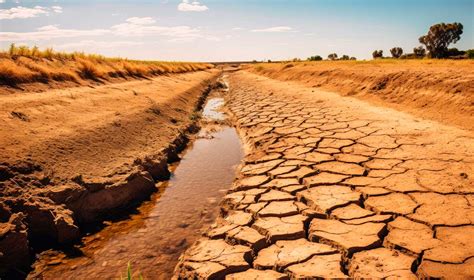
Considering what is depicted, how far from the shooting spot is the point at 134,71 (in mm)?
12484

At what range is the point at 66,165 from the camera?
10.2 feet

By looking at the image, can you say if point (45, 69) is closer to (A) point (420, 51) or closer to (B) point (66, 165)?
(B) point (66, 165)

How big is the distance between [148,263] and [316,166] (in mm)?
1870

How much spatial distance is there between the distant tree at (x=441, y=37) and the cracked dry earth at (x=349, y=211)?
2731 cm

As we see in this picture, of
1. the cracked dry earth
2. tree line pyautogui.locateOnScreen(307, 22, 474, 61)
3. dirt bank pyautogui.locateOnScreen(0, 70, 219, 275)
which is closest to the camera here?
the cracked dry earth

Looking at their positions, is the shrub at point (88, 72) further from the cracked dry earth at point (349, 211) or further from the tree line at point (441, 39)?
the tree line at point (441, 39)

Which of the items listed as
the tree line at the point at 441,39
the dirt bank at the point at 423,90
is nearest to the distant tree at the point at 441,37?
the tree line at the point at 441,39

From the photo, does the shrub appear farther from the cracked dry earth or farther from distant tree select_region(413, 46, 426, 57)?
distant tree select_region(413, 46, 426, 57)

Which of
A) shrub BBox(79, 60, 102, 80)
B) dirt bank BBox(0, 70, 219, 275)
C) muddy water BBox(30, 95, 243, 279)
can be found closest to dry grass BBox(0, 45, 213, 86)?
shrub BBox(79, 60, 102, 80)

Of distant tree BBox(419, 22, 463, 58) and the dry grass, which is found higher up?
distant tree BBox(419, 22, 463, 58)

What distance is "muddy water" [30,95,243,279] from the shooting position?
2213 millimetres

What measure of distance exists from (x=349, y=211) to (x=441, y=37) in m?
31.1

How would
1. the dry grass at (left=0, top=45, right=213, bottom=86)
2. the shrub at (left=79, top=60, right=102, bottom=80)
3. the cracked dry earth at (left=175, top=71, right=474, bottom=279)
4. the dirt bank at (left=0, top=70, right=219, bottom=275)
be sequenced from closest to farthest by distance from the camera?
the cracked dry earth at (left=175, top=71, right=474, bottom=279), the dirt bank at (left=0, top=70, right=219, bottom=275), the dry grass at (left=0, top=45, right=213, bottom=86), the shrub at (left=79, top=60, right=102, bottom=80)

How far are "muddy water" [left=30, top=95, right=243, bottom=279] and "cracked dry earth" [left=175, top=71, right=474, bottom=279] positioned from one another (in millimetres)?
235
